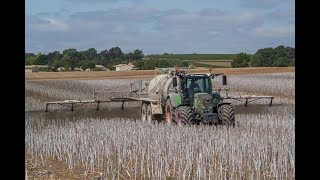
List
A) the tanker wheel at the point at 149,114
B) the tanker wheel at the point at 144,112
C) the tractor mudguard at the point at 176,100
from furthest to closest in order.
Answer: the tanker wheel at the point at 144,112 < the tanker wheel at the point at 149,114 < the tractor mudguard at the point at 176,100

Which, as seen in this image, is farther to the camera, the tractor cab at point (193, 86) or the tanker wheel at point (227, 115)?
the tractor cab at point (193, 86)

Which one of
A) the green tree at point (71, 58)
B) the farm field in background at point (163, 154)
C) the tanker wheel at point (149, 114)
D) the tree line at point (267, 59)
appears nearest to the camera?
the farm field in background at point (163, 154)

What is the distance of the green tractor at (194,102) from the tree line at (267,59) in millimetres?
65921

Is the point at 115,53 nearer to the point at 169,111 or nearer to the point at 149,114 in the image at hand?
the point at 149,114

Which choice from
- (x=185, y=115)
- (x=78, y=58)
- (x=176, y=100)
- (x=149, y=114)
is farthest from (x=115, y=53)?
(x=185, y=115)

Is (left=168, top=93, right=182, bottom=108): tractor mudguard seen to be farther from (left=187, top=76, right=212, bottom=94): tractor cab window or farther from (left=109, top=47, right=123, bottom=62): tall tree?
(left=109, top=47, right=123, bottom=62): tall tree

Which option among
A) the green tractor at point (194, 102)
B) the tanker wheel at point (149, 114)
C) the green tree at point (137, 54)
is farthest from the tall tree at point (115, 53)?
the green tractor at point (194, 102)

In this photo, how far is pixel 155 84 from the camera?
62.0ft

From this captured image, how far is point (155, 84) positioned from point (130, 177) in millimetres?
11511

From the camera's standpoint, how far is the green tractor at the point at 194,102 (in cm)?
1388

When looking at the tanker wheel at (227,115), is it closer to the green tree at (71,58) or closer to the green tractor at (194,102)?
the green tractor at (194,102)

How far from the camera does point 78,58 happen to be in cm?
9988
